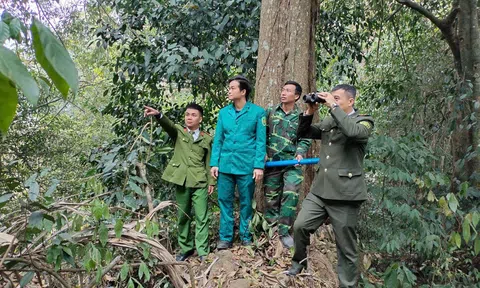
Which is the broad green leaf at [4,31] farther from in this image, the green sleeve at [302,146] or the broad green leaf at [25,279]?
the green sleeve at [302,146]

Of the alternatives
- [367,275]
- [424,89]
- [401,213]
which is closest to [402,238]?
[401,213]

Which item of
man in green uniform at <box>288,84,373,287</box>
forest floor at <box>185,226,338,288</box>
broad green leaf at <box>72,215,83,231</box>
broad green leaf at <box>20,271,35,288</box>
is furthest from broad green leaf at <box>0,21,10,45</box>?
forest floor at <box>185,226,338,288</box>

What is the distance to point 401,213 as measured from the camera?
14.6 feet

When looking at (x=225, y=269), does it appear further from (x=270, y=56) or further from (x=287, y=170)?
(x=270, y=56)

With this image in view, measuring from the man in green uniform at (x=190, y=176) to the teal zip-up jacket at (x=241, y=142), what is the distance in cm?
21

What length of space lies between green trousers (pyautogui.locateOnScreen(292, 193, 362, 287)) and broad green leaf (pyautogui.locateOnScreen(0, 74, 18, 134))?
3.20m

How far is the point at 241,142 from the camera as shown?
4422 mm

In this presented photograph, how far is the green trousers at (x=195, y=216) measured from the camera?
14.5 feet

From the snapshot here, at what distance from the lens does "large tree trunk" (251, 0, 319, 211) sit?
16.0 feet

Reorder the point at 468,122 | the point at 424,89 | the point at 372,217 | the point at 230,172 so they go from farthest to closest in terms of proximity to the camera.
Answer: the point at 424,89
the point at 468,122
the point at 372,217
the point at 230,172

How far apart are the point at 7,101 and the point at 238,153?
361 centimetres

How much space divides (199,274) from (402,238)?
2.06 meters

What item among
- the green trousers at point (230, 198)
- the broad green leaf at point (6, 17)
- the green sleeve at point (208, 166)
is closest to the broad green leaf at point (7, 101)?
the broad green leaf at point (6, 17)

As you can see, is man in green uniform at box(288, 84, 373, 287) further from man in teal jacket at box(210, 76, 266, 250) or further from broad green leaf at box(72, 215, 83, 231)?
broad green leaf at box(72, 215, 83, 231)
